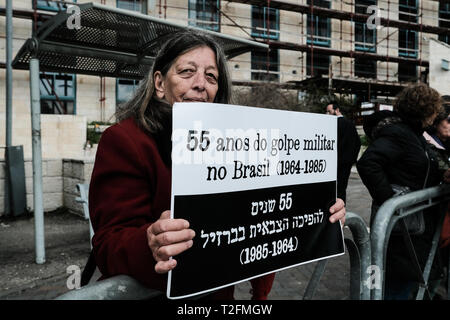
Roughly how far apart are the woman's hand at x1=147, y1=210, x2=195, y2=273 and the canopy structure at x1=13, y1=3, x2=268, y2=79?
9.46 ft

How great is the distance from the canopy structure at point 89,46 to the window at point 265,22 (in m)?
18.2

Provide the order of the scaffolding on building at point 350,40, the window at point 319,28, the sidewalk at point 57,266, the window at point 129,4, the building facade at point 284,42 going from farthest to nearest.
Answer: the window at point 319,28
the scaffolding on building at point 350,40
the window at point 129,4
the building facade at point 284,42
the sidewalk at point 57,266

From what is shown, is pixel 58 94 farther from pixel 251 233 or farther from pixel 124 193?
pixel 251 233

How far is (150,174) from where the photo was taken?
1239 millimetres

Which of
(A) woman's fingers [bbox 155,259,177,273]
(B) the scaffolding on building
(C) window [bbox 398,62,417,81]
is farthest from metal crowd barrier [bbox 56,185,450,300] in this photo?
(C) window [bbox 398,62,417,81]

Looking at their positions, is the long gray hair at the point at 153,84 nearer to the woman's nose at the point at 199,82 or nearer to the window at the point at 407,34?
the woman's nose at the point at 199,82

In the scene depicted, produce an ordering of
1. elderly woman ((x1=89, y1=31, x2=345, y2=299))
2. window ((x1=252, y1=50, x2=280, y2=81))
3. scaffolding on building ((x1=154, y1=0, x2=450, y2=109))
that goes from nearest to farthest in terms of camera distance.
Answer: elderly woman ((x1=89, y1=31, x2=345, y2=299)), scaffolding on building ((x1=154, y1=0, x2=450, y2=109)), window ((x1=252, y1=50, x2=280, y2=81))

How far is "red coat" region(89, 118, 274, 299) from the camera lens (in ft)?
3.63

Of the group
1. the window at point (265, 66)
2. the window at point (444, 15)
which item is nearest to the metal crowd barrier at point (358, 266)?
the window at point (265, 66)

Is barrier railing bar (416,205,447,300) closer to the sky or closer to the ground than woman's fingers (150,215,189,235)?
closer to the ground

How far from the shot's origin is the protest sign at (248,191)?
1.02 m

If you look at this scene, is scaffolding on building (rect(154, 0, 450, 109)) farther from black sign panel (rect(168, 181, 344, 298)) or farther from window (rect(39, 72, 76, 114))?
black sign panel (rect(168, 181, 344, 298))

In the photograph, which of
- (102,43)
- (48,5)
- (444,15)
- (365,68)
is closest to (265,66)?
(365,68)
